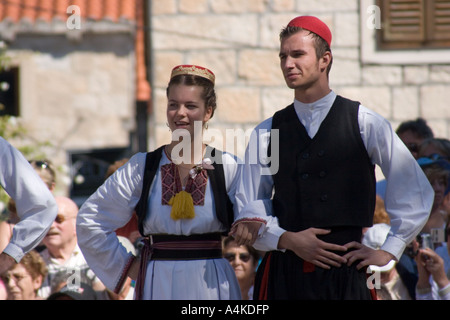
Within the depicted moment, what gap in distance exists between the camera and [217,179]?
4285 millimetres

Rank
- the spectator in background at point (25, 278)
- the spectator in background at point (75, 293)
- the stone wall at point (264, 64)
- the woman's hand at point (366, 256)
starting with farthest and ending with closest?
1. the stone wall at point (264, 64)
2. the spectator in background at point (25, 278)
3. the spectator in background at point (75, 293)
4. the woman's hand at point (366, 256)

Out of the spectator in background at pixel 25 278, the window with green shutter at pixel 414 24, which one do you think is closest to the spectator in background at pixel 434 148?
the window with green shutter at pixel 414 24

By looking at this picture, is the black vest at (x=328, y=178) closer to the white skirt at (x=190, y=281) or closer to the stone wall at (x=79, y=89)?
the white skirt at (x=190, y=281)

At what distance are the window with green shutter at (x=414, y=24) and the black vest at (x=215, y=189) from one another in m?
3.80

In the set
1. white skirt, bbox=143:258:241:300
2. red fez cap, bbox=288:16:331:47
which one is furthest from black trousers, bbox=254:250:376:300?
red fez cap, bbox=288:16:331:47

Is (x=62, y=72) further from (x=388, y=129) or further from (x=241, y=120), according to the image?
(x=388, y=129)

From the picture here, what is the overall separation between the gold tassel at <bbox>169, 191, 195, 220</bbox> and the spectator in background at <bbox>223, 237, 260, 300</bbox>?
1595mm

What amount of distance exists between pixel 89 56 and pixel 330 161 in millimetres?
10285

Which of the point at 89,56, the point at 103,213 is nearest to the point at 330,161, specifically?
the point at 103,213

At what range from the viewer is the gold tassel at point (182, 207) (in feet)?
13.6

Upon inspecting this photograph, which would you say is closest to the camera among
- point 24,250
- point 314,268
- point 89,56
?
point 314,268

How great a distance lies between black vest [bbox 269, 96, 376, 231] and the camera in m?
3.82

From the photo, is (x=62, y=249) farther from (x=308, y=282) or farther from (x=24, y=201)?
(x=308, y=282)

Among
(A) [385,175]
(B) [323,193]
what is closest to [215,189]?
(B) [323,193]
